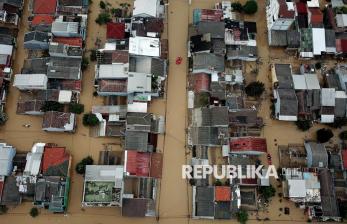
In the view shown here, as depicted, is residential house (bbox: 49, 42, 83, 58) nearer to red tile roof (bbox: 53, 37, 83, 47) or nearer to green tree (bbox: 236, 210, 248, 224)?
red tile roof (bbox: 53, 37, 83, 47)

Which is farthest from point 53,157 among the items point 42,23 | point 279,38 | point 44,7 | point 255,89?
point 279,38

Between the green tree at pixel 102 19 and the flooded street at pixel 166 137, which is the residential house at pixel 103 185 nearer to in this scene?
the flooded street at pixel 166 137

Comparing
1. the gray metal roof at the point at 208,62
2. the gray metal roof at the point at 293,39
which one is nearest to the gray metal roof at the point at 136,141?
the gray metal roof at the point at 208,62

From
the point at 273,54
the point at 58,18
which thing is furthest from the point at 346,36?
the point at 58,18

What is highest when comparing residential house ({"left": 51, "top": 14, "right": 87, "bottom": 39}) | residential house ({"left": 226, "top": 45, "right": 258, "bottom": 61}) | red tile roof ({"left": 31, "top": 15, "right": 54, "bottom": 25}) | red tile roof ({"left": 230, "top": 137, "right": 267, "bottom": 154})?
red tile roof ({"left": 31, "top": 15, "right": 54, "bottom": 25})

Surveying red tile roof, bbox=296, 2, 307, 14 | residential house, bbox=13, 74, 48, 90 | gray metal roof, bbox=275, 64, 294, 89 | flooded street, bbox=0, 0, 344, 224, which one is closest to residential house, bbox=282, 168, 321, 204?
flooded street, bbox=0, 0, 344, 224
